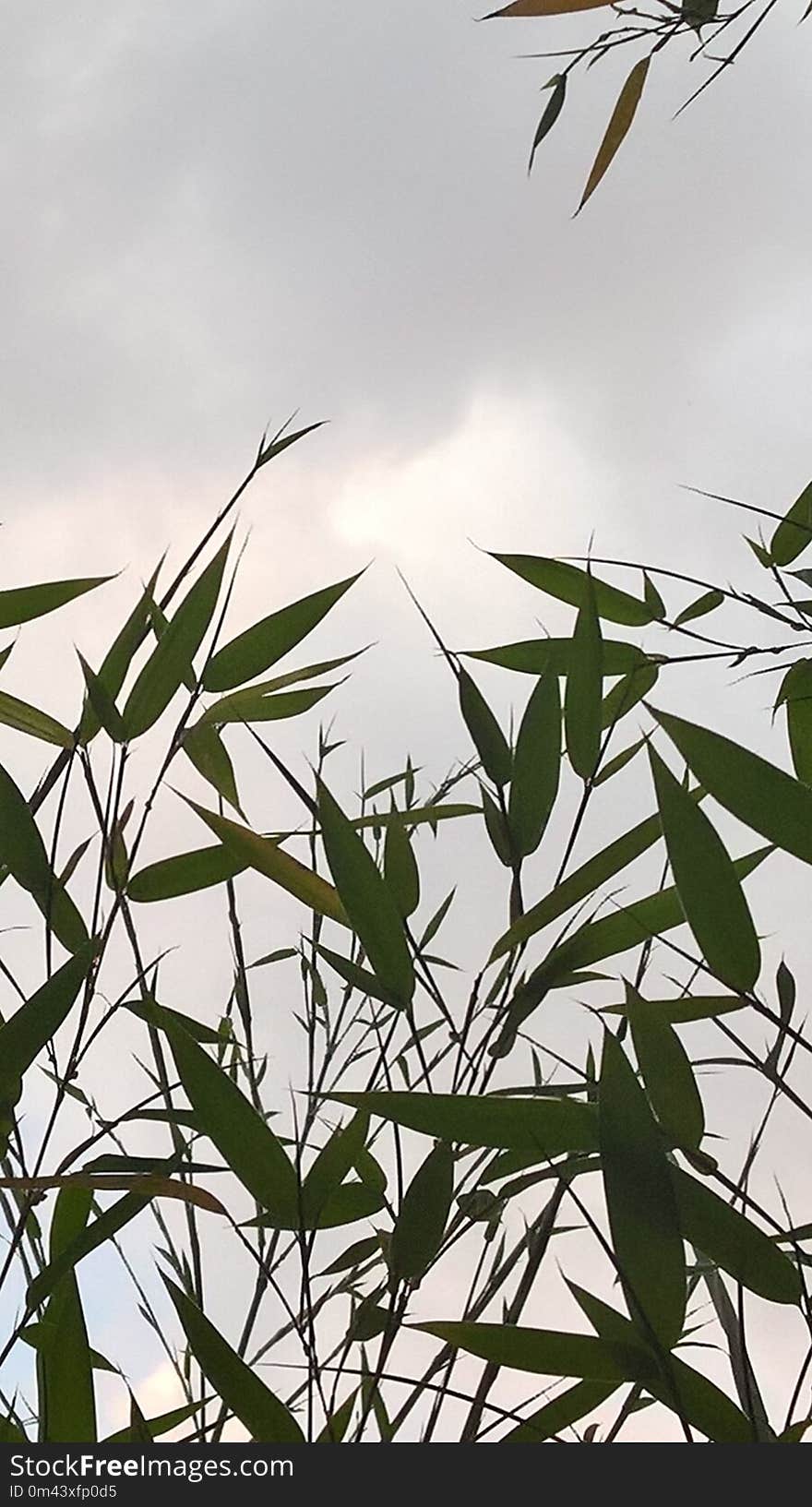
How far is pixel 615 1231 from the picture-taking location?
0.35 m

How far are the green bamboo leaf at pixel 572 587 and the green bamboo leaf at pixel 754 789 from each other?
0.83 ft

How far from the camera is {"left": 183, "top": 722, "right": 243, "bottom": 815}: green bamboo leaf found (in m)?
0.67

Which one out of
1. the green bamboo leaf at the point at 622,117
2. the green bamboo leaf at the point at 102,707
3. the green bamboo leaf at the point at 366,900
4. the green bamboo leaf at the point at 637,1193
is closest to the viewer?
the green bamboo leaf at the point at 637,1193

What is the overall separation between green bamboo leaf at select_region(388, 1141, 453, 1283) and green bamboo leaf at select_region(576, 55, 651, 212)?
0.61m

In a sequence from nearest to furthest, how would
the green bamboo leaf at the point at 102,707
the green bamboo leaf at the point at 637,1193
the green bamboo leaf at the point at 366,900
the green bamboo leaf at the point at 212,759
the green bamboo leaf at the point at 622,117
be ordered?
the green bamboo leaf at the point at 637,1193, the green bamboo leaf at the point at 366,900, the green bamboo leaf at the point at 102,707, the green bamboo leaf at the point at 212,759, the green bamboo leaf at the point at 622,117

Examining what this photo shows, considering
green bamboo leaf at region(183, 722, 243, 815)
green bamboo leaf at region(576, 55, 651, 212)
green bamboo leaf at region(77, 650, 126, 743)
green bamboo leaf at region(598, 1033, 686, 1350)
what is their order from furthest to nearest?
green bamboo leaf at region(576, 55, 651, 212) → green bamboo leaf at region(183, 722, 243, 815) → green bamboo leaf at region(77, 650, 126, 743) → green bamboo leaf at region(598, 1033, 686, 1350)

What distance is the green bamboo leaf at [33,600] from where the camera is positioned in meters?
0.67

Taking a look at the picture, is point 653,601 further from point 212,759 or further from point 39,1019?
point 39,1019

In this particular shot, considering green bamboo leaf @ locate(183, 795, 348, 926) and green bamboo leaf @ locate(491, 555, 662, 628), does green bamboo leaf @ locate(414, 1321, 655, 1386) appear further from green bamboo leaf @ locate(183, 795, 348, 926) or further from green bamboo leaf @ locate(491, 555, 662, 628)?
green bamboo leaf @ locate(491, 555, 662, 628)

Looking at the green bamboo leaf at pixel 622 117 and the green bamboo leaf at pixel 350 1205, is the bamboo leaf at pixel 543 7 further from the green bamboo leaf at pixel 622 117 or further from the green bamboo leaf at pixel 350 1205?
the green bamboo leaf at pixel 350 1205

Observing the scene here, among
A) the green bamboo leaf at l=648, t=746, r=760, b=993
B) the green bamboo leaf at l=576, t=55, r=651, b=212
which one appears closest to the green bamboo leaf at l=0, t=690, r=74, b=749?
the green bamboo leaf at l=648, t=746, r=760, b=993

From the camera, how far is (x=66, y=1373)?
51 centimetres

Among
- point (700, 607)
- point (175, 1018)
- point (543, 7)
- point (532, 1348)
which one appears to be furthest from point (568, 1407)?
point (543, 7)

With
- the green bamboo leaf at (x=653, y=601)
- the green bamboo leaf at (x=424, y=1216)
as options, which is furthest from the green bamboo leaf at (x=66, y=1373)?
the green bamboo leaf at (x=653, y=601)
